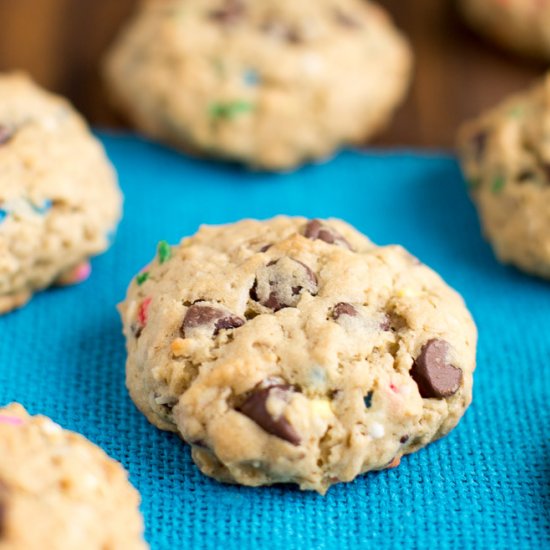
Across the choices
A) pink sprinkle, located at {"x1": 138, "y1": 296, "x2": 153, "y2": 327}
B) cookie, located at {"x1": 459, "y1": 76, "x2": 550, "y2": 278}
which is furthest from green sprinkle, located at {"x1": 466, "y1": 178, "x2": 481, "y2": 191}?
pink sprinkle, located at {"x1": 138, "y1": 296, "x2": 153, "y2": 327}

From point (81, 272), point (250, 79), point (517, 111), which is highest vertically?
point (517, 111)

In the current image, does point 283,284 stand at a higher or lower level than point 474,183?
higher

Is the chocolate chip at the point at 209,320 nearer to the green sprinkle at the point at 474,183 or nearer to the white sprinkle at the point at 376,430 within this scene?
the white sprinkle at the point at 376,430

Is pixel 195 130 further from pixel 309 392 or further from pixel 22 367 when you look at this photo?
pixel 309 392

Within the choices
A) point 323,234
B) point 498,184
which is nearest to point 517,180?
point 498,184

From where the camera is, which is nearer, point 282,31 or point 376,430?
point 376,430

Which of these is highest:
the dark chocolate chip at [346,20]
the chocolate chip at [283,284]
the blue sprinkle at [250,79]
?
the dark chocolate chip at [346,20]

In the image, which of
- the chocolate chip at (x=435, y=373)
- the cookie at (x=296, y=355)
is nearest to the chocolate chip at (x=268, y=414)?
the cookie at (x=296, y=355)

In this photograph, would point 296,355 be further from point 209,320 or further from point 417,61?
point 417,61
